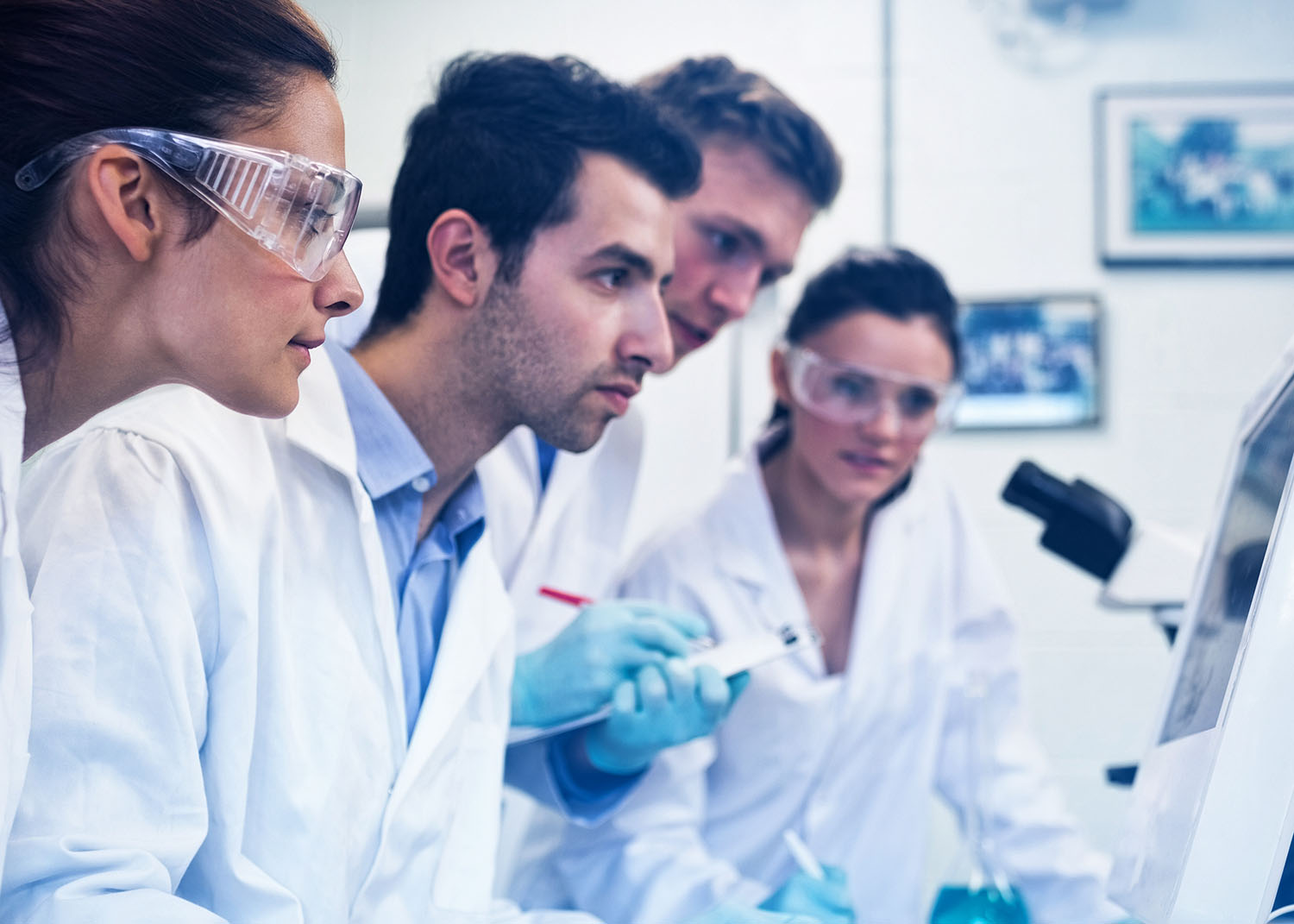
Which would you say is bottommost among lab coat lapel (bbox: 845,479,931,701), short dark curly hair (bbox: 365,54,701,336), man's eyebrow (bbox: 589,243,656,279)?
lab coat lapel (bbox: 845,479,931,701)

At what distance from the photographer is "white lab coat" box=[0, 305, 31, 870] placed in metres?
0.68

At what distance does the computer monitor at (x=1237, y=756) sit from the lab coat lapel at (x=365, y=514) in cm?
64

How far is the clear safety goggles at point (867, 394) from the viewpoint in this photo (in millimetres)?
1625

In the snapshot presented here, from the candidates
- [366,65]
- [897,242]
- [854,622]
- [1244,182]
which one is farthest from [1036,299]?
[366,65]

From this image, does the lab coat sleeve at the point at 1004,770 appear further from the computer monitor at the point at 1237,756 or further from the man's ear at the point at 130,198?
the man's ear at the point at 130,198

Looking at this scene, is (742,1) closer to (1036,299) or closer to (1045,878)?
(1036,299)

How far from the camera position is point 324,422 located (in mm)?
1016

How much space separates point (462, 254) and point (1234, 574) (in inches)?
32.7

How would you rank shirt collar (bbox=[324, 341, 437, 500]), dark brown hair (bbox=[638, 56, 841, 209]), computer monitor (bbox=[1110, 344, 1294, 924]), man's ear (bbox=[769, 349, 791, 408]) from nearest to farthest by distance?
1. computer monitor (bbox=[1110, 344, 1294, 924])
2. shirt collar (bbox=[324, 341, 437, 500])
3. dark brown hair (bbox=[638, 56, 841, 209])
4. man's ear (bbox=[769, 349, 791, 408])

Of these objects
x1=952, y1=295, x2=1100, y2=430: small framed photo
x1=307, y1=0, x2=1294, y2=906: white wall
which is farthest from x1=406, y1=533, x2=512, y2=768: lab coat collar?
x1=952, y1=295, x2=1100, y2=430: small framed photo

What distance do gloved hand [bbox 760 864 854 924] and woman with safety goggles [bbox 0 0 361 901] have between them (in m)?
0.76

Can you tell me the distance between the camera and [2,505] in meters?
0.68

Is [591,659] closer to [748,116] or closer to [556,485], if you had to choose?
[556,485]

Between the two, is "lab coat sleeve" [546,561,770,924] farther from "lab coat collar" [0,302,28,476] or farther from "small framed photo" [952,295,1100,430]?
"small framed photo" [952,295,1100,430]
